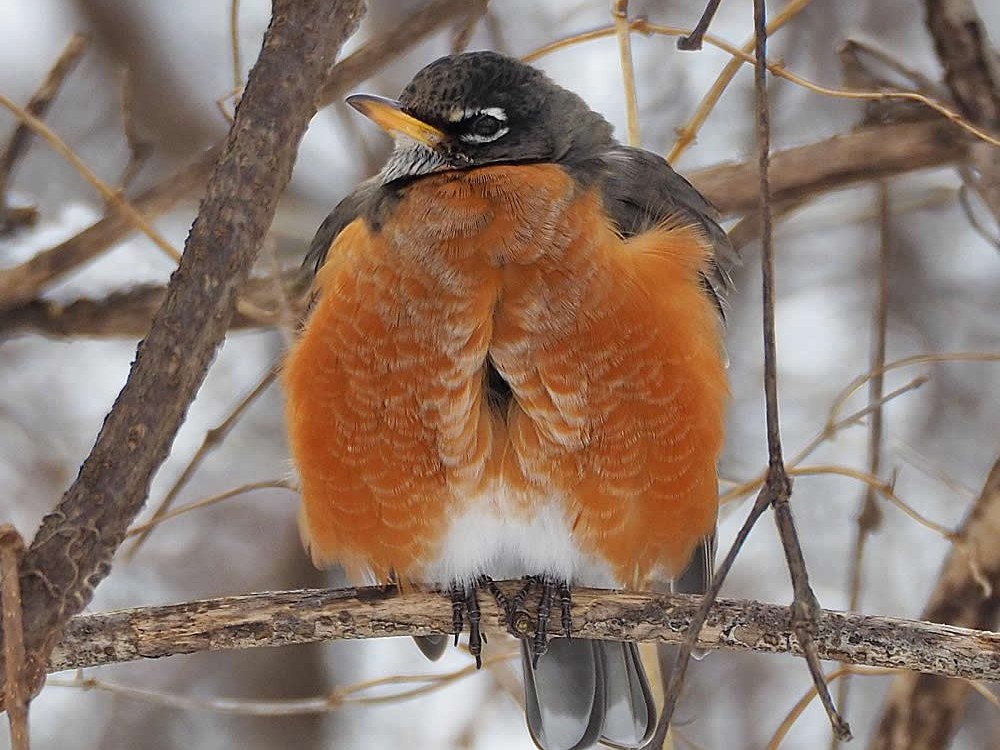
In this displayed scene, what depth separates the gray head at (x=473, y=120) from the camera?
110 inches

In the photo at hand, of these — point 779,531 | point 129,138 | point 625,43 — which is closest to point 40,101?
point 129,138

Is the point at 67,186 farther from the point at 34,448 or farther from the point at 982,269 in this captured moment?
the point at 982,269

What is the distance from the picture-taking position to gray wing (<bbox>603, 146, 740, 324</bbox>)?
2.75 metres

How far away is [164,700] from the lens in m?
2.82

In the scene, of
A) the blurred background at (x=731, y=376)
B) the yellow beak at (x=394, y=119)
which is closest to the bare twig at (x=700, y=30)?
the yellow beak at (x=394, y=119)

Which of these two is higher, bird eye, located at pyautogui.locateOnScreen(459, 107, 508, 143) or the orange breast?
bird eye, located at pyautogui.locateOnScreen(459, 107, 508, 143)

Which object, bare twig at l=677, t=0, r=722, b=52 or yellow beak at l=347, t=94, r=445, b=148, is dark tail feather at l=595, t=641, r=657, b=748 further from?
bare twig at l=677, t=0, r=722, b=52

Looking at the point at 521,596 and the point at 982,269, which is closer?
the point at 521,596

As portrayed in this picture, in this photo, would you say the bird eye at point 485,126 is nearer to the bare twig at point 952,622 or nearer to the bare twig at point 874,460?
the bare twig at point 874,460

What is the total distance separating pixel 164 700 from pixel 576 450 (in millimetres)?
1139

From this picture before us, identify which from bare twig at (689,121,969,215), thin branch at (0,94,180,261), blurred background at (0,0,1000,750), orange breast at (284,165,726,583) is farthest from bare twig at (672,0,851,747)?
blurred background at (0,0,1000,750)

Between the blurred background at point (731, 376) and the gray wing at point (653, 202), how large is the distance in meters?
1.48

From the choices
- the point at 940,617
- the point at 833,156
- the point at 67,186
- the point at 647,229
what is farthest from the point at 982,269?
the point at 67,186

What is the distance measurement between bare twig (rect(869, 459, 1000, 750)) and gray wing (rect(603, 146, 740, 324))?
0.81 m
